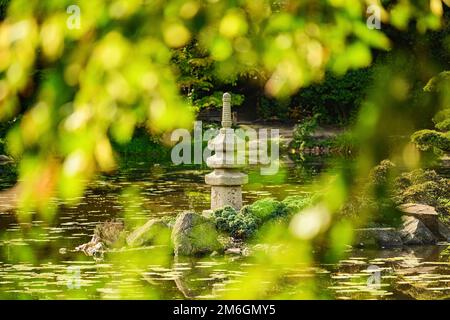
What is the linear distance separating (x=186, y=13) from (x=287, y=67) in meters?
0.51

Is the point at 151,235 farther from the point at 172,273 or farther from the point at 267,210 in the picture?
the point at 172,273

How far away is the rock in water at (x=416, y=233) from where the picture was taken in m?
15.7

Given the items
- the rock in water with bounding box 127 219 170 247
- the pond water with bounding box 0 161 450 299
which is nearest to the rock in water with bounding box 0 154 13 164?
the pond water with bounding box 0 161 450 299

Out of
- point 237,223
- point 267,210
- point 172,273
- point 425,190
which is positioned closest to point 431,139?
point 425,190

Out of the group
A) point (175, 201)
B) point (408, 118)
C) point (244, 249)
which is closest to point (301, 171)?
point (175, 201)

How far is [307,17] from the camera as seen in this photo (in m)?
4.66

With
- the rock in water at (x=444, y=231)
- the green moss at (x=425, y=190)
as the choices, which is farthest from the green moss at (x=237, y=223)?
the rock in water at (x=444, y=231)

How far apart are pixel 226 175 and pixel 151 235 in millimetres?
2064

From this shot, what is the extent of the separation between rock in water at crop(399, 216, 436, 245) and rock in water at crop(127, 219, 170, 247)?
3208 millimetres

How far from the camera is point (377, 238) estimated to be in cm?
1562
